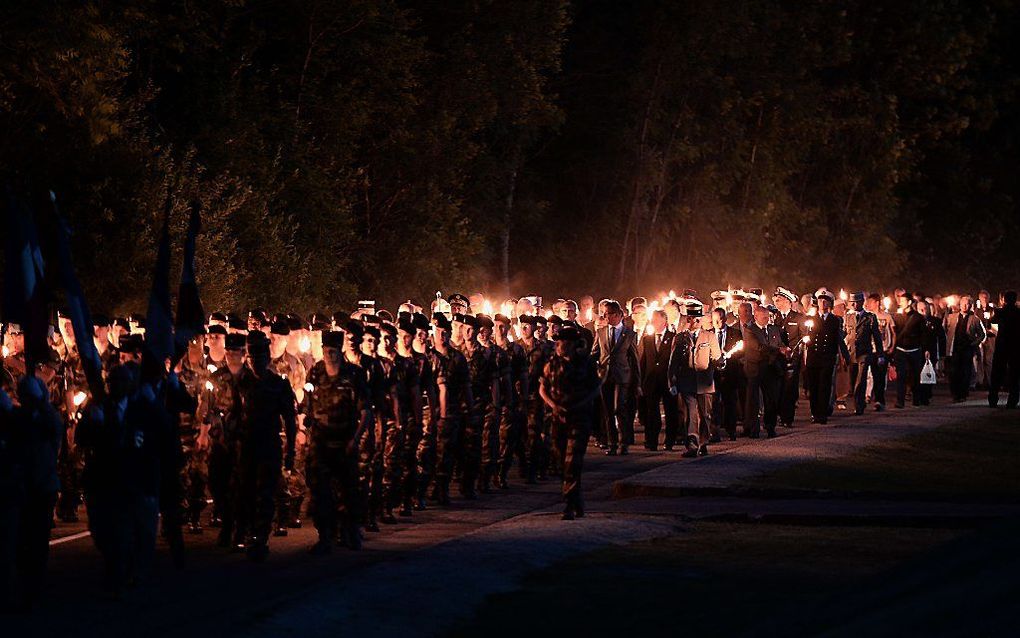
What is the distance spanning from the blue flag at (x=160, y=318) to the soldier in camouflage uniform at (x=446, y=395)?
16.7ft

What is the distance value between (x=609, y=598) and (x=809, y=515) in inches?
197

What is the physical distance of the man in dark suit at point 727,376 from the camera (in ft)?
91.9

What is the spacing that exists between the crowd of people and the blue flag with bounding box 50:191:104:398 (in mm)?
516

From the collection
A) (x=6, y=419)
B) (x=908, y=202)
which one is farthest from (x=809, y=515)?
(x=908, y=202)

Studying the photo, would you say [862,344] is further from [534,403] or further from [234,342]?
[234,342]

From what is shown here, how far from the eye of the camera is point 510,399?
21.0 metres

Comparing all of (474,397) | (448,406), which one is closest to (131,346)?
(448,406)

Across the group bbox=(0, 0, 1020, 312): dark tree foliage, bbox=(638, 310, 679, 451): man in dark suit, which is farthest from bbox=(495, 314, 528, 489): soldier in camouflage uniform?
bbox=(0, 0, 1020, 312): dark tree foliage

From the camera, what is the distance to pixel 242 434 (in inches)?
621

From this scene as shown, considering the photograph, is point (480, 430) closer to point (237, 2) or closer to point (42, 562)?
point (42, 562)

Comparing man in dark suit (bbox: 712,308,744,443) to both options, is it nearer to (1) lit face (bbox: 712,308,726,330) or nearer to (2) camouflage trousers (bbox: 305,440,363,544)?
(1) lit face (bbox: 712,308,726,330)

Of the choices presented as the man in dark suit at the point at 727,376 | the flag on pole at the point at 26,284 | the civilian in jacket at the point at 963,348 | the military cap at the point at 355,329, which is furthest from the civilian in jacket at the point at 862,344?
the flag on pole at the point at 26,284

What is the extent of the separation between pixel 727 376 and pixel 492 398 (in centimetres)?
860

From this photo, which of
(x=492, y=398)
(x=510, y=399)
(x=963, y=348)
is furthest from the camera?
(x=963, y=348)
